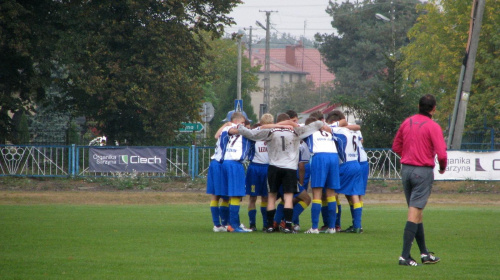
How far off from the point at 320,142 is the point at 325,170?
50 cm

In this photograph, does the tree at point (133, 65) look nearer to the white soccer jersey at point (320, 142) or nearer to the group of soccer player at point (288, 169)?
the group of soccer player at point (288, 169)

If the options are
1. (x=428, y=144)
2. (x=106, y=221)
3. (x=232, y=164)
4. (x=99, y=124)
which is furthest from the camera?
(x=99, y=124)

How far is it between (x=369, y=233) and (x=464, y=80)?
51.6ft

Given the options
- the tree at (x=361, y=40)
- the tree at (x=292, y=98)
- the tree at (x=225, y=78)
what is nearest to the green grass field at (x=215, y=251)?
the tree at (x=225, y=78)

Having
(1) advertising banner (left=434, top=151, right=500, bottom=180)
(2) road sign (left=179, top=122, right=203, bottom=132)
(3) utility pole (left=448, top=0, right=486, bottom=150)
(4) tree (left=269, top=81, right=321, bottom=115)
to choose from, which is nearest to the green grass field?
(1) advertising banner (left=434, top=151, right=500, bottom=180)

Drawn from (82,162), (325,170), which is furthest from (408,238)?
(82,162)

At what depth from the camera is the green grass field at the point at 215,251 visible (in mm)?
8102

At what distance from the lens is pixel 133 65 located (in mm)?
31375

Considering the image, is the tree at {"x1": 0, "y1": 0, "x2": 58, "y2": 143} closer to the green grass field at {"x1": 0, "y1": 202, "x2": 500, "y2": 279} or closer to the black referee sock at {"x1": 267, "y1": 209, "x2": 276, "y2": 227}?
the green grass field at {"x1": 0, "y1": 202, "x2": 500, "y2": 279}

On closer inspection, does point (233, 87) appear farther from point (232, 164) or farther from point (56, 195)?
point (232, 164)

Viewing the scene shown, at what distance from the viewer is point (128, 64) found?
3141cm

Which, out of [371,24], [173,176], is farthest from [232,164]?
[371,24]

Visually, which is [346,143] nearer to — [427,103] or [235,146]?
[235,146]

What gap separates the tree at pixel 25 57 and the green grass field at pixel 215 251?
47.0 ft
